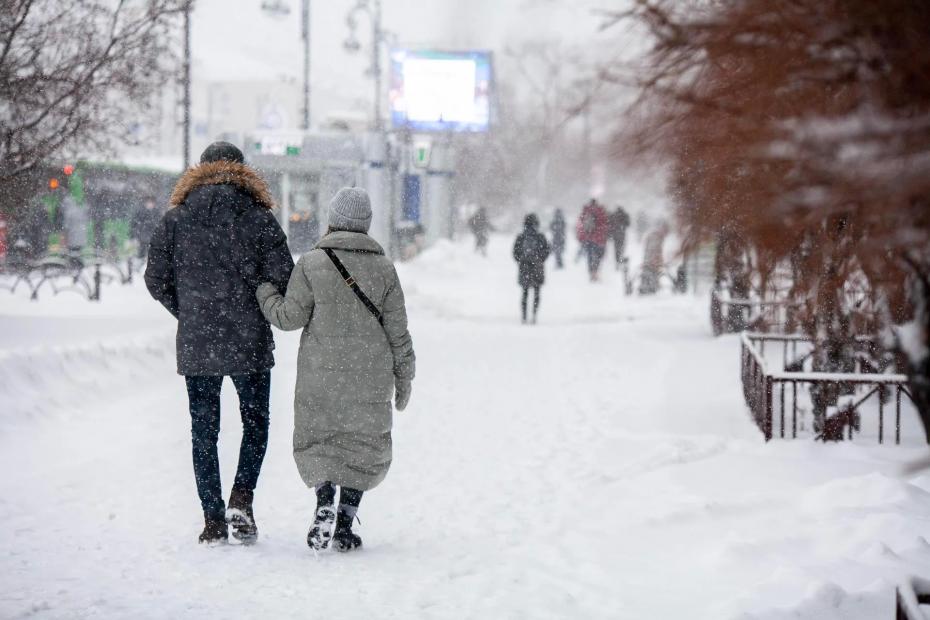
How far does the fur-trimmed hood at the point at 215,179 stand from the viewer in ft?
18.9

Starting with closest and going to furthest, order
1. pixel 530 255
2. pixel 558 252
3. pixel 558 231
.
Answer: pixel 530 255 < pixel 558 252 < pixel 558 231

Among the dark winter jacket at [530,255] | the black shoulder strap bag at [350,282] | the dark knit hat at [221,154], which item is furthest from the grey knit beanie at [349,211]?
the dark winter jacket at [530,255]

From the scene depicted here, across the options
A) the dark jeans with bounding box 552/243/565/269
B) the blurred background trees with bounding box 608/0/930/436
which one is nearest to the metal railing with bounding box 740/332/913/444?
the blurred background trees with bounding box 608/0/930/436

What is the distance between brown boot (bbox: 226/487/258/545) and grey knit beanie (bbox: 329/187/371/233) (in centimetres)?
141

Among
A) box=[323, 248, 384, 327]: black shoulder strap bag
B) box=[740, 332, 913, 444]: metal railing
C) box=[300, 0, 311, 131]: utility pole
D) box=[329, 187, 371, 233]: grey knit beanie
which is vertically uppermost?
box=[300, 0, 311, 131]: utility pole

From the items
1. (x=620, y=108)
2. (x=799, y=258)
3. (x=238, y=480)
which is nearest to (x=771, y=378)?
(x=799, y=258)

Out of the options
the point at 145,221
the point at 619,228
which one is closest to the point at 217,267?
the point at 145,221

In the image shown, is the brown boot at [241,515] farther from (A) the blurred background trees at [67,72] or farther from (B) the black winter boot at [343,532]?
(A) the blurred background trees at [67,72]

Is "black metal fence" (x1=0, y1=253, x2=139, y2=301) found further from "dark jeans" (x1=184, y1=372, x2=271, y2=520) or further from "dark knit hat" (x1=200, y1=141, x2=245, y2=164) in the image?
"dark jeans" (x1=184, y1=372, x2=271, y2=520)

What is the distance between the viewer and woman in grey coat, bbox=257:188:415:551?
5.68 metres

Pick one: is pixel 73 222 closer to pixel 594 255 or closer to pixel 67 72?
pixel 594 255

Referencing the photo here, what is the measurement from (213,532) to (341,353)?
3.67ft

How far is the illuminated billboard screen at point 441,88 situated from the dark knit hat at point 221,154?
123ft

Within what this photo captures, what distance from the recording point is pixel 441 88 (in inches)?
1697
